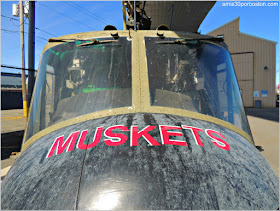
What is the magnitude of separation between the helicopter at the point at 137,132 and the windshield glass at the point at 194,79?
1 cm

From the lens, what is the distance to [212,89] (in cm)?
212

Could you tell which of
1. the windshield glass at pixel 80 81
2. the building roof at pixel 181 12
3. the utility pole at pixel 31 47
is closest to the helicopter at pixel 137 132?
the windshield glass at pixel 80 81

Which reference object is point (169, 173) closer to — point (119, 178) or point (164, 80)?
point (119, 178)

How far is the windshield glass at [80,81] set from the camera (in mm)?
1932

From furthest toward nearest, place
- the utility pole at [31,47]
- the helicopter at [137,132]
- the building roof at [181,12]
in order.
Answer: the utility pole at [31,47] → the building roof at [181,12] → the helicopter at [137,132]

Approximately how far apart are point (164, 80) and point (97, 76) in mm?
739

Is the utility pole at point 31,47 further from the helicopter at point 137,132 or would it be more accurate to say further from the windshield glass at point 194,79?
the windshield glass at point 194,79

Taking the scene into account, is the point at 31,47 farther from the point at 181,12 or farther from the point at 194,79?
the point at 194,79

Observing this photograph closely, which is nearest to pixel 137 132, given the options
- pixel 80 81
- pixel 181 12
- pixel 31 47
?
pixel 80 81

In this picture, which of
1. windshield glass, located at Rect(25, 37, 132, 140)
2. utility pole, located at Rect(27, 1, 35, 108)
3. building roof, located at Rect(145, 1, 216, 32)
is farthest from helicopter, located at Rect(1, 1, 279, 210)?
utility pole, located at Rect(27, 1, 35, 108)

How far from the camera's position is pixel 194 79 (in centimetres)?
215

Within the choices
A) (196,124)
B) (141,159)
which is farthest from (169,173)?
(196,124)

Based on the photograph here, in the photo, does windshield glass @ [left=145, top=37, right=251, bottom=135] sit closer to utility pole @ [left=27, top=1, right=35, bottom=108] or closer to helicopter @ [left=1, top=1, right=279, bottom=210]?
helicopter @ [left=1, top=1, right=279, bottom=210]

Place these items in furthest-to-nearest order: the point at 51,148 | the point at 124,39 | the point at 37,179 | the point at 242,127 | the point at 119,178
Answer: the point at 124,39, the point at 242,127, the point at 51,148, the point at 37,179, the point at 119,178
